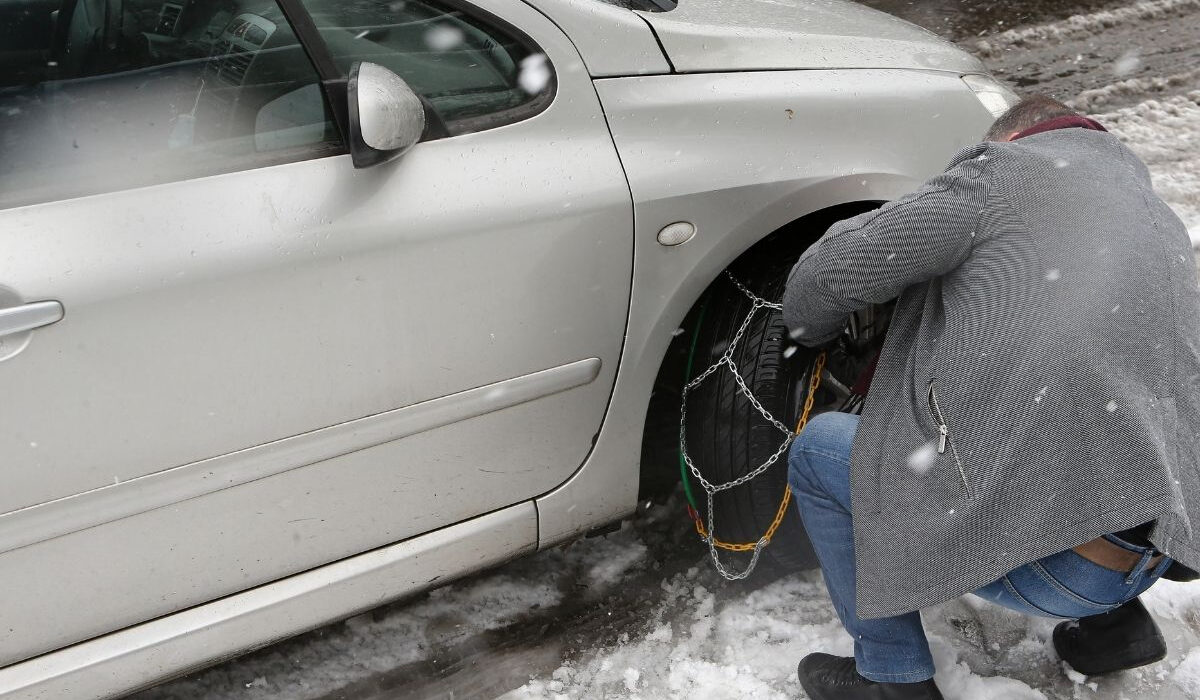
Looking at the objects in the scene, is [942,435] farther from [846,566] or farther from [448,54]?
[448,54]

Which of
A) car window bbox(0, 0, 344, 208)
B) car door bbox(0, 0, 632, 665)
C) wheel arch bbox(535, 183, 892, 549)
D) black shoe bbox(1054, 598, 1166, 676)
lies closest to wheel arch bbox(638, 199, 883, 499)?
wheel arch bbox(535, 183, 892, 549)

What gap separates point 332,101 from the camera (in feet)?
5.63

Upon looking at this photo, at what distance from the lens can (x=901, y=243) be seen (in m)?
1.57

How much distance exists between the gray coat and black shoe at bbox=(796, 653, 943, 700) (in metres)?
0.32

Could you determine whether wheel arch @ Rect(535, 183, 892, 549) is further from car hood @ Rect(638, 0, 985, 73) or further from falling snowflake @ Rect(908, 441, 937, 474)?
falling snowflake @ Rect(908, 441, 937, 474)

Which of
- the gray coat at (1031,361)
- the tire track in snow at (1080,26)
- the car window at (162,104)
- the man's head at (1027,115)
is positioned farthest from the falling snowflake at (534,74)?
the tire track in snow at (1080,26)

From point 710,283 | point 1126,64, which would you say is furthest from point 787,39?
point 1126,64

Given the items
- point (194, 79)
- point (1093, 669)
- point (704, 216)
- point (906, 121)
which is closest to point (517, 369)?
point (704, 216)

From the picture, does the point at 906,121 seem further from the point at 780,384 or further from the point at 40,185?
the point at 40,185

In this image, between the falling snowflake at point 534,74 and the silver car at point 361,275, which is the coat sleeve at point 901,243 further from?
the falling snowflake at point 534,74

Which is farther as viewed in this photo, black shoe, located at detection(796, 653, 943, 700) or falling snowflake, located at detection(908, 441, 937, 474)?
black shoe, located at detection(796, 653, 943, 700)

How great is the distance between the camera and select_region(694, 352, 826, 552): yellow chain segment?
217 centimetres

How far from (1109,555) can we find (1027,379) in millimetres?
350

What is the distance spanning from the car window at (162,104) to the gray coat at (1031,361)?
96 cm
